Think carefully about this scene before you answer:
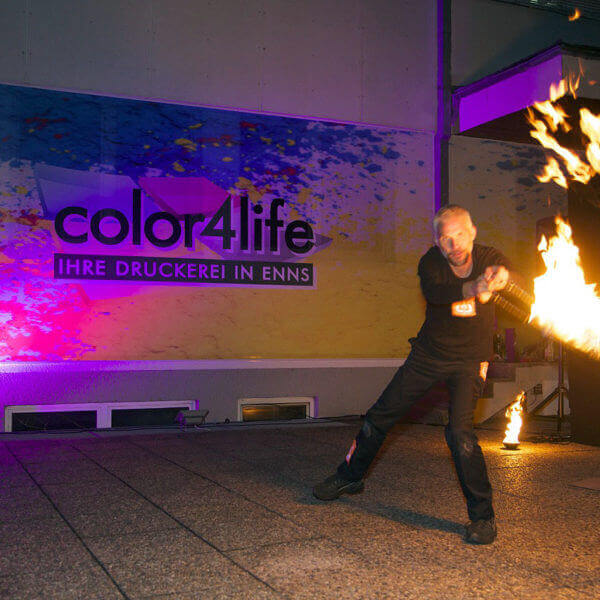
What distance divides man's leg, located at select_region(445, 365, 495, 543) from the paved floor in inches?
9.8

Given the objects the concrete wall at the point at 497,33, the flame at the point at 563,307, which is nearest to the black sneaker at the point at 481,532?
the flame at the point at 563,307

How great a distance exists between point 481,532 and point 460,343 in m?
1.21

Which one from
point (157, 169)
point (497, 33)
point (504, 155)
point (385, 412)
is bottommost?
point (385, 412)

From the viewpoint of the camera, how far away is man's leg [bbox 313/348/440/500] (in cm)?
499

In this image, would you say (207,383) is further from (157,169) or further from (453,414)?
(453,414)

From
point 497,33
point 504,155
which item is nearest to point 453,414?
point 504,155

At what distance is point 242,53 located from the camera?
37.0ft

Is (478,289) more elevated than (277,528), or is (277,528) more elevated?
(478,289)

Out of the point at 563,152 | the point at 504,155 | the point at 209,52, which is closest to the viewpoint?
the point at 209,52

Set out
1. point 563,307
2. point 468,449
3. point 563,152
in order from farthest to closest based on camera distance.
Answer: point 563,152 → point 563,307 → point 468,449

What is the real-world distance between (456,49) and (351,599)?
35.8ft

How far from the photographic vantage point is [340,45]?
11.8 metres

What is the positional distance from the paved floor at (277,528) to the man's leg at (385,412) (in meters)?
0.21

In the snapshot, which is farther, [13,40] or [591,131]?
[591,131]
